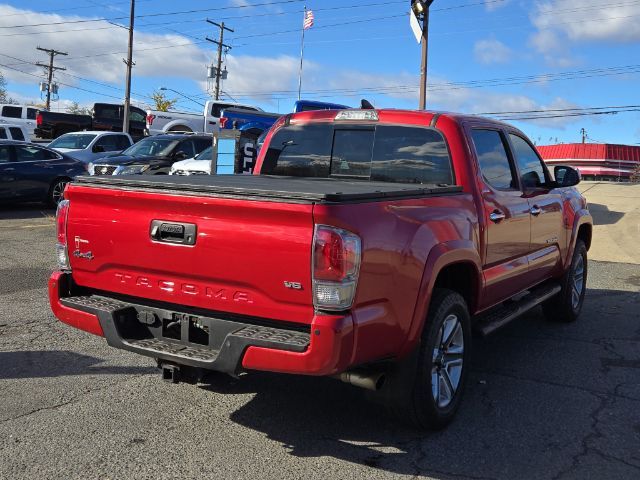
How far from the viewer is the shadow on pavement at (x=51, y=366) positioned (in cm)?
475

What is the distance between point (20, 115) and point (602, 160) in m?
41.4

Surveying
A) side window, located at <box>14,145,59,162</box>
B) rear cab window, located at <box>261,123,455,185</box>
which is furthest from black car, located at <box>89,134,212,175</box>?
rear cab window, located at <box>261,123,455,185</box>

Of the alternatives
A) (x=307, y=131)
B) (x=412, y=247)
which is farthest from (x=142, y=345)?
(x=307, y=131)

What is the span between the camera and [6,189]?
1423cm

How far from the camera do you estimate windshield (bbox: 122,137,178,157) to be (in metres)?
15.9

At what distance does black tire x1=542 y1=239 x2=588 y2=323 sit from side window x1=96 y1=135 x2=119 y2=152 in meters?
15.8

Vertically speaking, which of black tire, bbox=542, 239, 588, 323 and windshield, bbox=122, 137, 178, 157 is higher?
windshield, bbox=122, 137, 178, 157

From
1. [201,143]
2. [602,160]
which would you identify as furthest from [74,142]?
[602,160]

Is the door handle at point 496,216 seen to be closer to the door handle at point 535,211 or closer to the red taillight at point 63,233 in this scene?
the door handle at point 535,211

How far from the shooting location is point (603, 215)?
16.0 m

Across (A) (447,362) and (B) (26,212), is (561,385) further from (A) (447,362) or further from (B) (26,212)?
(B) (26,212)

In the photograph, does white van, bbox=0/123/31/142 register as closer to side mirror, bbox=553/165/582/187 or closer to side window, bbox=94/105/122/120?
side window, bbox=94/105/122/120

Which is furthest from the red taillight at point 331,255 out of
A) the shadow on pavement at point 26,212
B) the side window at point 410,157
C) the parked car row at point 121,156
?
the shadow on pavement at point 26,212

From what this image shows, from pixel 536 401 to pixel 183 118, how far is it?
1062 inches
